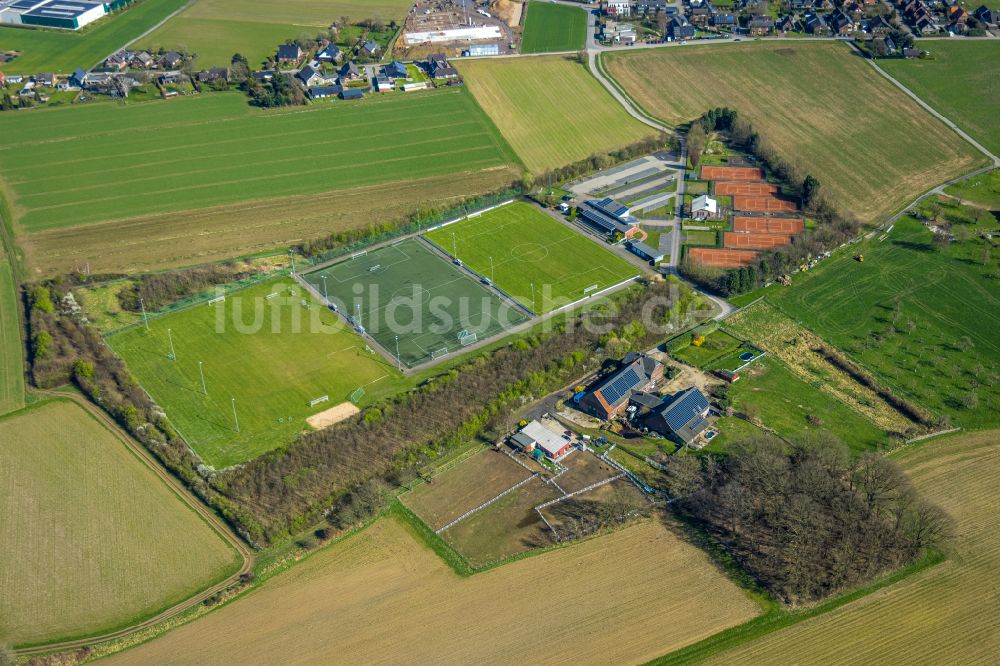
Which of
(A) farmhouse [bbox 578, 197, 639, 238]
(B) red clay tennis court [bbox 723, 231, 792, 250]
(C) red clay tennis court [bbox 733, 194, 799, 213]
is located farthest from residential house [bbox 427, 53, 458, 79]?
(B) red clay tennis court [bbox 723, 231, 792, 250]

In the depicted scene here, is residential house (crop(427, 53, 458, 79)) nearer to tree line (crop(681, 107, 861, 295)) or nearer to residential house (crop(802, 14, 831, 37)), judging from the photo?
tree line (crop(681, 107, 861, 295))

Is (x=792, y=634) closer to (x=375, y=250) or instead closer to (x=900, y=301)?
(x=900, y=301)

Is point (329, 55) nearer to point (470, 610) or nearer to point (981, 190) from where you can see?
point (981, 190)

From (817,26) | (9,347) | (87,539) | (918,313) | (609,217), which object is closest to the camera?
(87,539)

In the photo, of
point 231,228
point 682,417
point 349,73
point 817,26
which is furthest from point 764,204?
point 349,73

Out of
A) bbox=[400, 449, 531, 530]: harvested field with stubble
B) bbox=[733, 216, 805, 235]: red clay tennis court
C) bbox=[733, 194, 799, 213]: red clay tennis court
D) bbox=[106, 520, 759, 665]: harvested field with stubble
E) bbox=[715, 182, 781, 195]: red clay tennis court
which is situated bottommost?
bbox=[106, 520, 759, 665]: harvested field with stubble

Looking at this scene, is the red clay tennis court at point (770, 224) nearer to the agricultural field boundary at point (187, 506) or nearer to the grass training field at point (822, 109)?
the grass training field at point (822, 109)

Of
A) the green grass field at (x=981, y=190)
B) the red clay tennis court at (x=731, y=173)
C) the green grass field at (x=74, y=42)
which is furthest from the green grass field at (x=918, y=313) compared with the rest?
the green grass field at (x=74, y=42)
